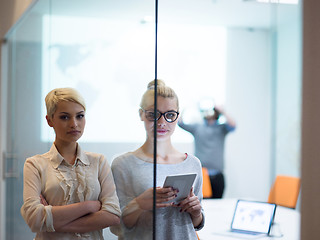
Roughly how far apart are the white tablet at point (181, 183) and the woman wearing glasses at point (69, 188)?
21 cm

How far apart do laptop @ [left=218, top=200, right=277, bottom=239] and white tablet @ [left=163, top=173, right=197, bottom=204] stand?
102 cm

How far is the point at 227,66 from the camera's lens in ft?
22.1

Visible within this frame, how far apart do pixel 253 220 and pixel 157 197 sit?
1.28m

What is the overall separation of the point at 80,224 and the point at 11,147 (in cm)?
225

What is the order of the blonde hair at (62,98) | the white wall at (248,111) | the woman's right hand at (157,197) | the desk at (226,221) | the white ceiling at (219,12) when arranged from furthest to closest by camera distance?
the white wall at (248,111) < the white ceiling at (219,12) < the desk at (226,221) < the blonde hair at (62,98) < the woman's right hand at (157,197)

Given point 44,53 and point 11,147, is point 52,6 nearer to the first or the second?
point 44,53

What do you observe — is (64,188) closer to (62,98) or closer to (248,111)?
(62,98)

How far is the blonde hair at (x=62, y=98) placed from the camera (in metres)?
1.82

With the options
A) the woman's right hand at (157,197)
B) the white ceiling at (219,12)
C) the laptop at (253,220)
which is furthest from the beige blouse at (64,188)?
the laptop at (253,220)

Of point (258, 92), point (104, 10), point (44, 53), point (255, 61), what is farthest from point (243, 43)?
point (104, 10)

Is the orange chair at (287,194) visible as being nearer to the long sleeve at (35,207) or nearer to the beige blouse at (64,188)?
the beige blouse at (64,188)

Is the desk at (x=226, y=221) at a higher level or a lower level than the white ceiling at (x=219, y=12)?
lower

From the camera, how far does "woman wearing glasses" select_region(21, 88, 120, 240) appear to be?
1.72m

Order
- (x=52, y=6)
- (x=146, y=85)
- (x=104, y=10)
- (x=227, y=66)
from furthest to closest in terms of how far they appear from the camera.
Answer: (x=227, y=66) → (x=52, y=6) → (x=104, y=10) → (x=146, y=85)
